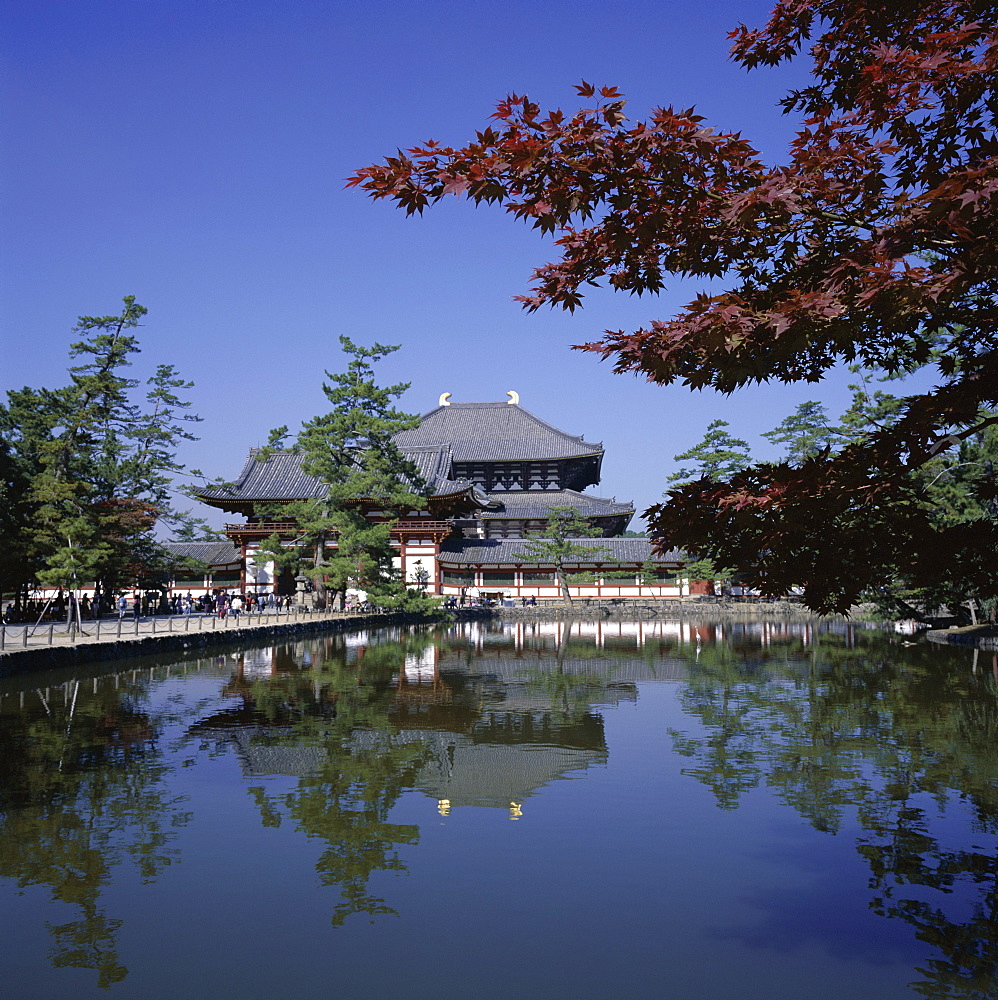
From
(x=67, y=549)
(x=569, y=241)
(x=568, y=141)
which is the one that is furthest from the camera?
(x=67, y=549)

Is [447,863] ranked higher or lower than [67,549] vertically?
lower

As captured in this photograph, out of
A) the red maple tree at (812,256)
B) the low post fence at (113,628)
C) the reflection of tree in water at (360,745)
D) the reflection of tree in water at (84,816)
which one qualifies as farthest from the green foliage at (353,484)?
the red maple tree at (812,256)

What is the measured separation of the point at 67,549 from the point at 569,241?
85.1 ft

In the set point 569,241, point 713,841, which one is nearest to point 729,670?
point 713,841

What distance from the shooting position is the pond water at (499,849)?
5082mm

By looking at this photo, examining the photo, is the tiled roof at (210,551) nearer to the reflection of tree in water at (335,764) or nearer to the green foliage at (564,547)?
the green foliage at (564,547)

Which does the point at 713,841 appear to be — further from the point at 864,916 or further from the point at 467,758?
the point at 467,758

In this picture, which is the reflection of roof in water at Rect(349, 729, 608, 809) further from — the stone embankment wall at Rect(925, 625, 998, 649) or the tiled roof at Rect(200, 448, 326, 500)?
the tiled roof at Rect(200, 448, 326, 500)

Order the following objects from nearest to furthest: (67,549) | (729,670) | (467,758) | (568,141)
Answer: (568,141) < (467,758) < (729,670) < (67,549)

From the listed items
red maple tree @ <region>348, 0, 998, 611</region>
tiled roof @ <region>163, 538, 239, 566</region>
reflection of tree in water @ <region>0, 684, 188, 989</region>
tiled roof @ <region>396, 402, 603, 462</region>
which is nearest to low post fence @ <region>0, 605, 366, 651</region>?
reflection of tree in water @ <region>0, 684, 188, 989</region>

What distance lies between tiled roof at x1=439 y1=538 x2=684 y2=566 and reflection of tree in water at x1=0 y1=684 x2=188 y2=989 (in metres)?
41.7

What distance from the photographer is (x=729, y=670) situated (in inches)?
832

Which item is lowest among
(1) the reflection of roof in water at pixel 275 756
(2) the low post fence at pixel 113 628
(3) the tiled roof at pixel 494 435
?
(1) the reflection of roof in water at pixel 275 756

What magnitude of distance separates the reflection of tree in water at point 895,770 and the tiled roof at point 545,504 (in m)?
40.0
